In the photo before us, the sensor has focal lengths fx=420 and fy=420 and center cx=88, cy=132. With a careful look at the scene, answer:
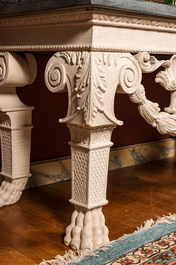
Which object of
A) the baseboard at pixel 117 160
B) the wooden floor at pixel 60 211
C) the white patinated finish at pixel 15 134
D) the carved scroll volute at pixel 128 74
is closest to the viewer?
the carved scroll volute at pixel 128 74

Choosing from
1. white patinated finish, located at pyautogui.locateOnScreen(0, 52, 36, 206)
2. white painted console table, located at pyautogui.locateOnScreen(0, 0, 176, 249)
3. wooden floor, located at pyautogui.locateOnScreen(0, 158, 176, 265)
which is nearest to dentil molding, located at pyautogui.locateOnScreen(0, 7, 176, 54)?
white painted console table, located at pyautogui.locateOnScreen(0, 0, 176, 249)

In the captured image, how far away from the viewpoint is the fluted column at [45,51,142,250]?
1353 mm

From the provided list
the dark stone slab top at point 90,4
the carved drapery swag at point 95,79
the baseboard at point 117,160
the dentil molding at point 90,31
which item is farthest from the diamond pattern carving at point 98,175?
the baseboard at point 117,160

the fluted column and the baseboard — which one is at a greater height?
the fluted column

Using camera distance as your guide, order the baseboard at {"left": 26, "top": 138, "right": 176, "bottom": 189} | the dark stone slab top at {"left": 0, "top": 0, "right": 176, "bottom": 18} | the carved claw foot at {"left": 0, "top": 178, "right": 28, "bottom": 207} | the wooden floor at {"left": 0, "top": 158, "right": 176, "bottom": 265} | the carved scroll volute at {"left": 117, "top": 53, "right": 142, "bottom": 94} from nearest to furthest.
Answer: the dark stone slab top at {"left": 0, "top": 0, "right": 176, "bottom": 18} < the carved scroll volute at {"left": 117, "top": 53, "right": 142, "bottom": 94} < the wooden floor at {"left": 0, "top": 158, "right": 176, "bottom": 265} < the carved claw foot at {"left": 0, "top": 178, "right": 28, "bottom": 207} < the baseboard at {"left": 26, "top": 138, "right": 176, "bottom": 189}

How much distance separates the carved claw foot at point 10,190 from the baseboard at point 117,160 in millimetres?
255

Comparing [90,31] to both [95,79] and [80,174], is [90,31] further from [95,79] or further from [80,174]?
[80,174]

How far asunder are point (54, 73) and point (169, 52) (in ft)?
1.51

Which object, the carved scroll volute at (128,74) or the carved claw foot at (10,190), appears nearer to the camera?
the carved scroll volute at (128,74)

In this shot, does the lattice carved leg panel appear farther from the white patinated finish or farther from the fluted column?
the white patinated finish

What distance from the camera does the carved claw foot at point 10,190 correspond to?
194 centimetres

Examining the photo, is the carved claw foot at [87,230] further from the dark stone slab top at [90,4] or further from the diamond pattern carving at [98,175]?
Answer: the dark stone slab top at [90,4]

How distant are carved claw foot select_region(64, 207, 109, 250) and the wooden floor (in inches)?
2.9

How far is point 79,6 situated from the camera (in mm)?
1260
